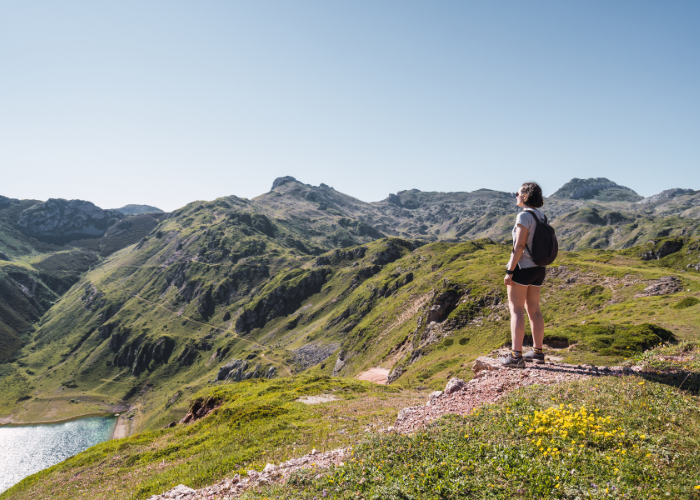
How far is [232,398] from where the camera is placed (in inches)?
1668

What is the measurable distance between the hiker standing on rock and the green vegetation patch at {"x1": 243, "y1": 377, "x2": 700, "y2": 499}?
3.13 m

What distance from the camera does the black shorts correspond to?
12.8 meters

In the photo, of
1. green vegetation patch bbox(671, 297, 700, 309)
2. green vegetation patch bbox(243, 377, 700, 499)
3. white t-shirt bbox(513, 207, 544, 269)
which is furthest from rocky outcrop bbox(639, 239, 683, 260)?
green vegetation patch bbox(243, 377, 700, 499)

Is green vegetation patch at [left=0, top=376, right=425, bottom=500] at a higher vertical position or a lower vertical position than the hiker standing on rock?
lower

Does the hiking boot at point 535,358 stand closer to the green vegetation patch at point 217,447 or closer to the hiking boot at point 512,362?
the hiking boot at point 512,362

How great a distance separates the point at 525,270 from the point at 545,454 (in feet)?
21.2

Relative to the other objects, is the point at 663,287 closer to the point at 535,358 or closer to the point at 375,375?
the point at 535,358

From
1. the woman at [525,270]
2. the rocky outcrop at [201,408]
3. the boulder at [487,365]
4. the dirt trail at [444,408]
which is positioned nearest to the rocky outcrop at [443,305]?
the rocky outcrop at [201,408]

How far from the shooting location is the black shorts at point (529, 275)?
12812 millimetres

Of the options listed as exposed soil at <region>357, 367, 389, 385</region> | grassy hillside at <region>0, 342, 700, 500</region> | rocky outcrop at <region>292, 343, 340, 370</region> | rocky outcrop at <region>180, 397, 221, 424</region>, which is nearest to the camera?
grassy hillside at <region>0, 342, 700, 500</region>

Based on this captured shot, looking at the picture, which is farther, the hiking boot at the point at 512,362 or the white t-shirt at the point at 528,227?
the hiking boot at the point at 512,362

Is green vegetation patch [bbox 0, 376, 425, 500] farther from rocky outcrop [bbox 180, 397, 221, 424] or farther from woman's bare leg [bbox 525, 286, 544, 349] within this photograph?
woman's bare leg [bbox 525, 286, 544, 349]

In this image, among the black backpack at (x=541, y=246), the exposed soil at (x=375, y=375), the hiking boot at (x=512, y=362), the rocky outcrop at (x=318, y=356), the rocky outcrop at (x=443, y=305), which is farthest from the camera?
the rocky outcrop at (x=318, y=356)

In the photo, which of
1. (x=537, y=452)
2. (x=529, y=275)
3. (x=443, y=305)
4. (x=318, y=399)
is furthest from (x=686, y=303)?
(x=443, y=305)
